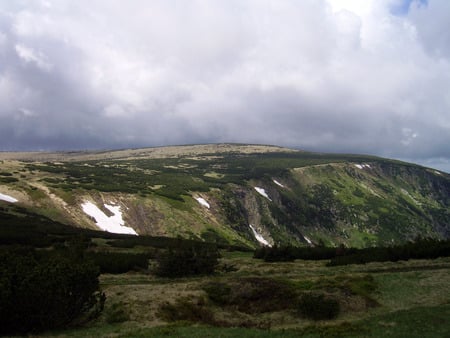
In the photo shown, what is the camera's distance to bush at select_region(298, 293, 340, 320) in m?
25.6

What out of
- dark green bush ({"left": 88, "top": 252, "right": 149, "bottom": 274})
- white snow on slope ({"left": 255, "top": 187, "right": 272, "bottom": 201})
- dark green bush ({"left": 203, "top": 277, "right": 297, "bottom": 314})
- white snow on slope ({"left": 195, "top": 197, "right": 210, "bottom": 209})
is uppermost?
white snow on slope ({"left": 255, "top": 187, "right": 272, "bottom": 201})

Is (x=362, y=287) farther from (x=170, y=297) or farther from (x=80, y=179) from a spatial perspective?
(x=80, y=179)

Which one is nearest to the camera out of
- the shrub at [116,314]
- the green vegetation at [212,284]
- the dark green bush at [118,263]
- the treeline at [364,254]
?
the green vegetation at [212,284]

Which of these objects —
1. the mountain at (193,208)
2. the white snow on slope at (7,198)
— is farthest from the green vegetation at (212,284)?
the white snow on slope at (7,198)

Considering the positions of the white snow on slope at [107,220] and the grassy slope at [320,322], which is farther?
the white snow on slope at [107,220]

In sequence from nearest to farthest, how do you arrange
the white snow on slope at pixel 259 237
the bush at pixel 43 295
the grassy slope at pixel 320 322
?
the grassy slope at pixel 320 322
the bush at pixel 43 295
the white snow on slope at pixel 259 237

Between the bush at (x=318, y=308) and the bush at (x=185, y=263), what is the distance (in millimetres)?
16606

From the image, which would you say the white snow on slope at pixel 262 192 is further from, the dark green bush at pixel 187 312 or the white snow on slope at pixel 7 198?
the dark green bush at pixel 187 312

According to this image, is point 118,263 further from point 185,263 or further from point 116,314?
point 116,314

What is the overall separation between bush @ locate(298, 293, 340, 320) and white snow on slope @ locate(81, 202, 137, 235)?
68882mm

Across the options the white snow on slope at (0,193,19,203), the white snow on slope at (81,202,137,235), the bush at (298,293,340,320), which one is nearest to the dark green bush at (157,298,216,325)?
the bush at (298,293,340,320)

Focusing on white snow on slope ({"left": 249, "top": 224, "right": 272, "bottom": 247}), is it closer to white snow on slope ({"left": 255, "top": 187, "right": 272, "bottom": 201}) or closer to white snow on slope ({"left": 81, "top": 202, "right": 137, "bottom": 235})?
white snow on slope ({"left": 255, "top": 187, "right": 272, "bottom": 201})

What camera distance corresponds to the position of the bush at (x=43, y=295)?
22844 mm

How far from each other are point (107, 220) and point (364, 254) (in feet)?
200
